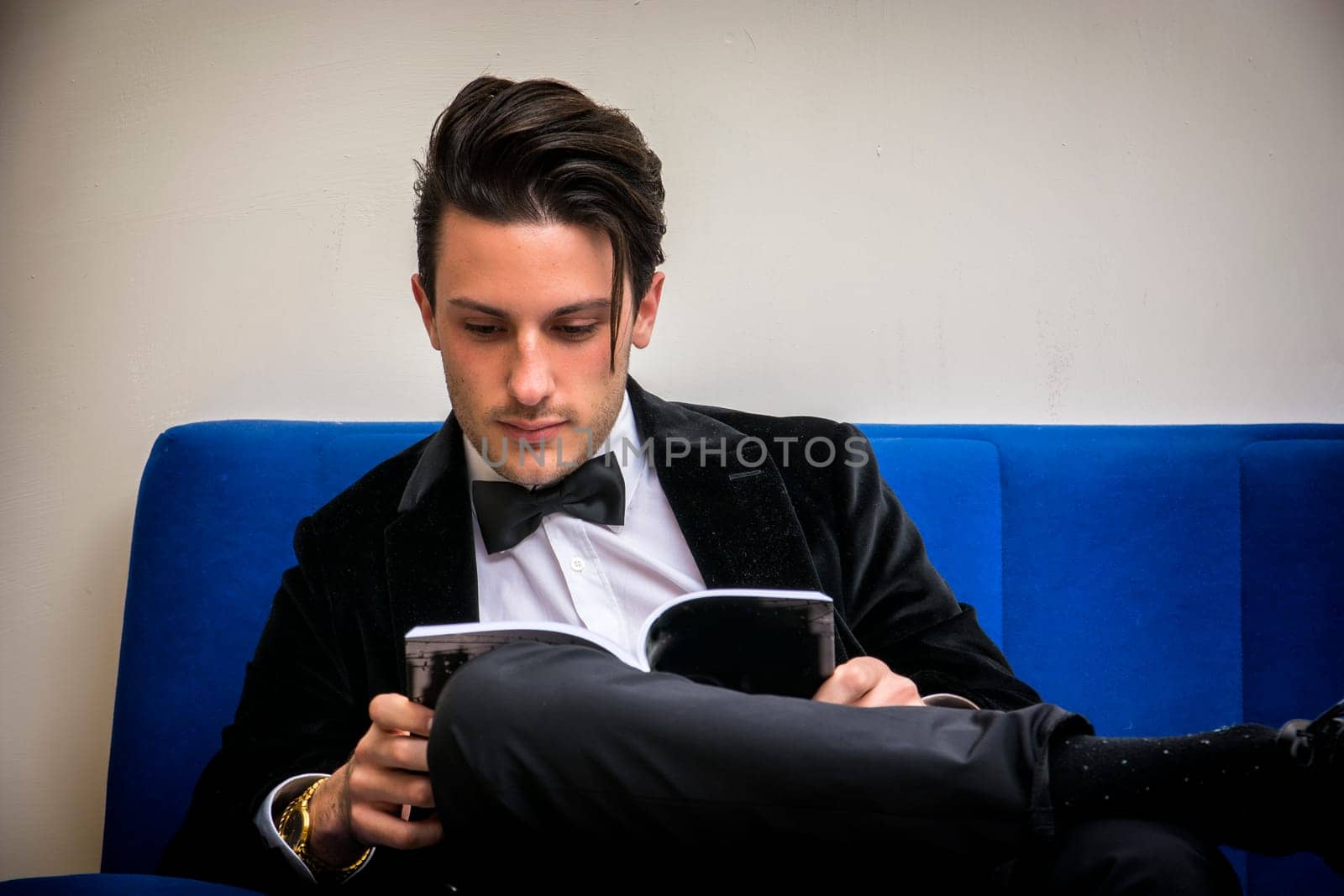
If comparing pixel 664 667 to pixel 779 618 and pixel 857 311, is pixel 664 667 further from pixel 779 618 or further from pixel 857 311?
pixel 857 311

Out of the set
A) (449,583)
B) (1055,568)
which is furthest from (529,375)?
(1055,568)

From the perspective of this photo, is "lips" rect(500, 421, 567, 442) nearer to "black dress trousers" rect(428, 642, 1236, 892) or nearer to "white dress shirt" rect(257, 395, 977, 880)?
"white dress shirt" rect(257, 395, 977, 880)

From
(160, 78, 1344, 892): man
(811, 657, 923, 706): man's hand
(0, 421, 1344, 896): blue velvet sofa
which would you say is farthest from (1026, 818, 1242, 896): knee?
(0, 421, 1344, 896): blue velvet sofa

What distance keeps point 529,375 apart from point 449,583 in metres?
0.29

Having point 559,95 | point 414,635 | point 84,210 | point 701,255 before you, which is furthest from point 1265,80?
point 84,210

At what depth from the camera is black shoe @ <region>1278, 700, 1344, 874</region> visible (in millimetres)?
699

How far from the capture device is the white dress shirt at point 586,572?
127cm

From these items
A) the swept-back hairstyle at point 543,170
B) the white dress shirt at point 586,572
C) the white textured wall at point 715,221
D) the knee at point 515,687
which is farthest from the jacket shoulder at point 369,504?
the knee at point 515,687

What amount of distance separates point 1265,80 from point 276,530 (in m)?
1.71

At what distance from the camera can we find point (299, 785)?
1160mm

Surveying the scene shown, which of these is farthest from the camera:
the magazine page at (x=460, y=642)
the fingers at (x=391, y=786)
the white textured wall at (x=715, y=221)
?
the white textured wall at (x=715, y=221)

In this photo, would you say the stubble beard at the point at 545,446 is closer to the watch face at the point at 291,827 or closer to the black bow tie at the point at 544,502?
the black bow tie at the point at 544,502

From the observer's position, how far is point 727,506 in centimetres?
128

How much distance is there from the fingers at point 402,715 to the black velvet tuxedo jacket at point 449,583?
0.29 meters
